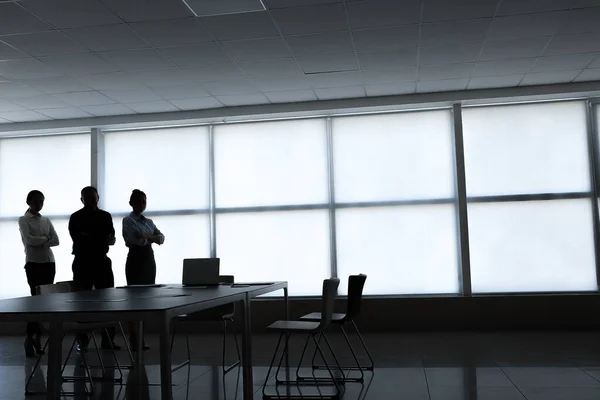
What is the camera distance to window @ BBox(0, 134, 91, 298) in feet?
27.6

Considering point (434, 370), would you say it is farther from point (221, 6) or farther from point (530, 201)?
point (530, 201)

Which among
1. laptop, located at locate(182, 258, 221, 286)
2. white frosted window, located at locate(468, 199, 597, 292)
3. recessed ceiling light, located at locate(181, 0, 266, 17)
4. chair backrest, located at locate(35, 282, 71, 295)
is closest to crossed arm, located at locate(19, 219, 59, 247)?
chair backrest, located at locate(35, 282, 71, 295)

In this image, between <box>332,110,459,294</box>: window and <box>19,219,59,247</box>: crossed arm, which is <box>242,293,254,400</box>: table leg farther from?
<box>332,110,459,294</box>: window

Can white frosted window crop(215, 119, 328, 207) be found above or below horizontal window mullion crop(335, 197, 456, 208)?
above

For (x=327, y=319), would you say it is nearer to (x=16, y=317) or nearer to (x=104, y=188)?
(x=16, y=317)

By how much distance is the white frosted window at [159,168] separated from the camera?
26.7 feet

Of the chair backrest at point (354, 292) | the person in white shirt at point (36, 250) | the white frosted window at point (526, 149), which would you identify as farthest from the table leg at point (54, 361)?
the white frosted window at point (526, 149)

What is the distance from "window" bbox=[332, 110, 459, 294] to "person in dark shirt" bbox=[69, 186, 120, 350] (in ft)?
10.5

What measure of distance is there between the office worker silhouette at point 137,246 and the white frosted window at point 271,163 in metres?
2.39

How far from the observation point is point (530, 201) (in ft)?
24.2

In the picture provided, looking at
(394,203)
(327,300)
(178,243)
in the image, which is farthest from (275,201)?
(327,300)

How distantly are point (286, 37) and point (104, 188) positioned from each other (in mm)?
4269

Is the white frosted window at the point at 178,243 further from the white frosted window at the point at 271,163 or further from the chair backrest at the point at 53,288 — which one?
the chair backrest at the point at 53,288

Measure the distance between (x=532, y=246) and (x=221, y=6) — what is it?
5007 mm
